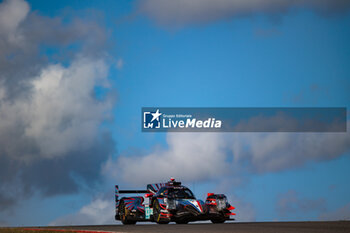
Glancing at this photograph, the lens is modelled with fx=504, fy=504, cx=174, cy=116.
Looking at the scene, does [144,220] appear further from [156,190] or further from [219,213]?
[219,213]

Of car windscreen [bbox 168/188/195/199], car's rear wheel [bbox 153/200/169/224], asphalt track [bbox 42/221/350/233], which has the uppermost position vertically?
car windscreen [bbox 168/188/195/199]

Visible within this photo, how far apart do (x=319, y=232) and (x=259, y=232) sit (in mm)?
1829

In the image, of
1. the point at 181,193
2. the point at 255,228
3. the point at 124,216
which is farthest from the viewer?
the point at 124,216

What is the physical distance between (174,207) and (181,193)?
5.73 feet

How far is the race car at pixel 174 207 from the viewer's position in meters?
25.7

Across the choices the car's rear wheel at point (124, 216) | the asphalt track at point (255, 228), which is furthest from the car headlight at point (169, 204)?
the asphalt track at point (255, 228)

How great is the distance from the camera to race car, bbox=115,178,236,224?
84.2 ft

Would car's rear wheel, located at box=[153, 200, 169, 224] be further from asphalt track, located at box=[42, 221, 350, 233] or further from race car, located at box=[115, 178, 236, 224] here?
asphalt track, located at box=[42, 221, 350, 233]

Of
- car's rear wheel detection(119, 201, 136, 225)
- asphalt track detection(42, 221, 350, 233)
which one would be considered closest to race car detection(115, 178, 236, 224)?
car's rear wheel detection(119, 201, 136, 225)

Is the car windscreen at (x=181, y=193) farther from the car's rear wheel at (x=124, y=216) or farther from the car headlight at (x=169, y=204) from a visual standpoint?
the car's rear wheel at (x=124, y=216)

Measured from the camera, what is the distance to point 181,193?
27.3 m

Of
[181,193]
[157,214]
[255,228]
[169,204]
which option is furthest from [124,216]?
[255,228]

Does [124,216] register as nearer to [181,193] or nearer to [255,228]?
[181,193]

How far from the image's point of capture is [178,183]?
28312mm
